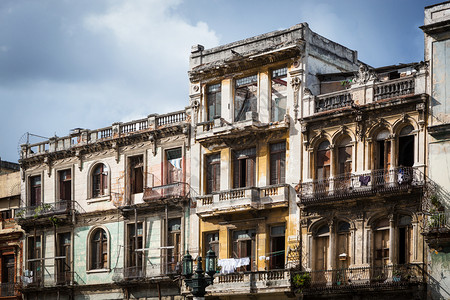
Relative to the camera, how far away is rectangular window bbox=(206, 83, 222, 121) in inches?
1810

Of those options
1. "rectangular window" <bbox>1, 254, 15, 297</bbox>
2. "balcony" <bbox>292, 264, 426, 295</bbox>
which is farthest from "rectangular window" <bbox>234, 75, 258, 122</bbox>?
"rectangular window" <bbox>1, 254, 15, 297</bbox>

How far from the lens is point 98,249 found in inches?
1977

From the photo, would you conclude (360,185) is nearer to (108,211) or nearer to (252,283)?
(252,283)

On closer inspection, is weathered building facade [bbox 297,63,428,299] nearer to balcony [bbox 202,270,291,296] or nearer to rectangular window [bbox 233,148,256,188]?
balcony [bbox 202,270,291,296]

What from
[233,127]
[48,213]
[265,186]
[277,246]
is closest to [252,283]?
[277,246]

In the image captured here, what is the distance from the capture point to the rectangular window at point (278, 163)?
42.9m

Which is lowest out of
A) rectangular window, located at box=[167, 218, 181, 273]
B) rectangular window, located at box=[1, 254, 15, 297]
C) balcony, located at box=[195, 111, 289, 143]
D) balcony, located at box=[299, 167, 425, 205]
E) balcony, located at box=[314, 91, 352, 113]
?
rectangular window, located at box=[1, 254, 15, 297]

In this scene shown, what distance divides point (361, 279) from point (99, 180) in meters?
17.8

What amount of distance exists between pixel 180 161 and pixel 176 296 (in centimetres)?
662

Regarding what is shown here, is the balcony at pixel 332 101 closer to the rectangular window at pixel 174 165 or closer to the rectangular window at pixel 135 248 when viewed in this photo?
the rectangular window at pixel 174 165

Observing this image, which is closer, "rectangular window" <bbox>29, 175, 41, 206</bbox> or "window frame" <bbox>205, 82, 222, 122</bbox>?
"window frame" <bbox>205, 82, 222, 122</bbox>

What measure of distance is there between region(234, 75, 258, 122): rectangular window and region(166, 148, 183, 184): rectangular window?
13.3 ft

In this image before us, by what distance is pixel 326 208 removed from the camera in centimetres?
4053

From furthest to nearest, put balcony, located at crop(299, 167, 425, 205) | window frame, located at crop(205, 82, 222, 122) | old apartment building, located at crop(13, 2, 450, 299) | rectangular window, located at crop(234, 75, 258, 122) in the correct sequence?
window frame, located at crop(205, 82, 222, 122) → rectangular window, located at crop(234, 75, 258, 122) → old apartment building, located at crop(13, 2, 450, 299) → balcony, located at crop(299, 167, 425, 205)
